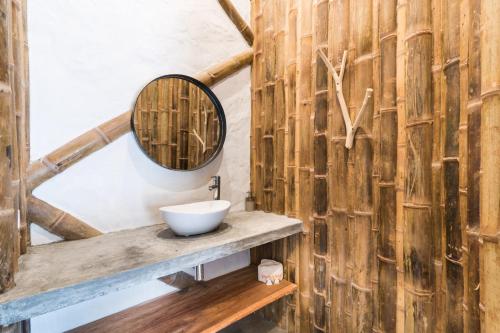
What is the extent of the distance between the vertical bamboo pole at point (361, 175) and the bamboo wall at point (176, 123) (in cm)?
105

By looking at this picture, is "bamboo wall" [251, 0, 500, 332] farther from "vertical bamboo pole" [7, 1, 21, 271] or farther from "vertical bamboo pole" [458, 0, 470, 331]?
"vertical bamboo pole" [7, 1, 21, 271]

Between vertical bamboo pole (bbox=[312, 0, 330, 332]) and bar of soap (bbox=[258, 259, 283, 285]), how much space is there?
28 cm

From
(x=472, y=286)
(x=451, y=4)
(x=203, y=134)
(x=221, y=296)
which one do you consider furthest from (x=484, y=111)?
(x=221, y=296)

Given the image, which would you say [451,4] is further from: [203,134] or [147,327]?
[147,327]

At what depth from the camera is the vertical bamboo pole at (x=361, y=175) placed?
1438 millimetres

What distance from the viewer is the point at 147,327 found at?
1428 millimetres

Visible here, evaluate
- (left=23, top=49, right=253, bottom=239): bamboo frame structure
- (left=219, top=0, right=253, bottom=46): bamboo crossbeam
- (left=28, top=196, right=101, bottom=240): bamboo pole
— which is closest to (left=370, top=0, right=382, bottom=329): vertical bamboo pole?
(left=219, top=0, right=253, bottom=46): bamboo crossbeam


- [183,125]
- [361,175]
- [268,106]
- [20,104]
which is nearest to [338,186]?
[361,175]

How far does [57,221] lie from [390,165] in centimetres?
179

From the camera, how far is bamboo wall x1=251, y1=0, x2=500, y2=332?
1.02m

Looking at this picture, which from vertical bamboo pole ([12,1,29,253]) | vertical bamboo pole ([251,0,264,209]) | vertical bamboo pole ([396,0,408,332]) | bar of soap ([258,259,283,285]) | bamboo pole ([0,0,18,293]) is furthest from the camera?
vertical bamboo pole ([251,0,264,209])

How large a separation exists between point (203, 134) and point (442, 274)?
1649 millimetres

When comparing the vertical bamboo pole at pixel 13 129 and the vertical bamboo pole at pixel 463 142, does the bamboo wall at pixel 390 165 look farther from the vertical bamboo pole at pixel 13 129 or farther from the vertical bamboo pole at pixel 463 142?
the vertical bamboo pole at pixel 13 129

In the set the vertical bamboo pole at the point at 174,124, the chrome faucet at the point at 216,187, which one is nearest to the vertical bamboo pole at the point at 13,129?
the vertical bamboo pole at the point at 174,124
